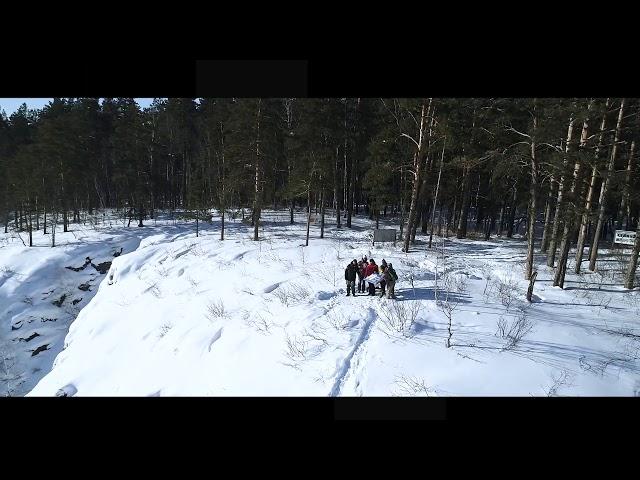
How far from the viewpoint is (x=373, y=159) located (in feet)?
69.3

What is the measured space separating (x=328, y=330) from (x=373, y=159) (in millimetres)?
15672

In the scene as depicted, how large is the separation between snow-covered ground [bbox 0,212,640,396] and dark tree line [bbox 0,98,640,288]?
2677 millimetres

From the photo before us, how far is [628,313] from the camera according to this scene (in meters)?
9.35

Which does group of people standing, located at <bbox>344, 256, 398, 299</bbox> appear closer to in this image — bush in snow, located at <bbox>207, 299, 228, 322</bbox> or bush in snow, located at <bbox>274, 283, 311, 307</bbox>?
bush in snow, located at <bbox>274, 283, 311, 307</bbox>

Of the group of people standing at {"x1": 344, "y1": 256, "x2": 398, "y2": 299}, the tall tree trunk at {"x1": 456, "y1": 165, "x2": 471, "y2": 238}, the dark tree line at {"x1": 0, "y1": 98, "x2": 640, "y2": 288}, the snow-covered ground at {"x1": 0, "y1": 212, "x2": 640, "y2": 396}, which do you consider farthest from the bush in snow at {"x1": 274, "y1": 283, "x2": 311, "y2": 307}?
the tall tree trunk at {"x1": 456, "y1": 165, "x2": 471, "y2": 238}

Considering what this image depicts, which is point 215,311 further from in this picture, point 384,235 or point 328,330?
point 384,235

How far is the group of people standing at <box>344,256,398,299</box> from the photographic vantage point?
928 centimetres

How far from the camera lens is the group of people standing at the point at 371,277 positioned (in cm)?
928

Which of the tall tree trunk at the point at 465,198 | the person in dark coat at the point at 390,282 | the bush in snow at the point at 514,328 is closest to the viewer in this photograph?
the bush in snow at the point at 514,328

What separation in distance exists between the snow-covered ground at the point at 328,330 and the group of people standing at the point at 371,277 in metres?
0.39

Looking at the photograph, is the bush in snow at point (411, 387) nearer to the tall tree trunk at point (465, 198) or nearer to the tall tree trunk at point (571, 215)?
the tall tree trunk at point (571, 215)

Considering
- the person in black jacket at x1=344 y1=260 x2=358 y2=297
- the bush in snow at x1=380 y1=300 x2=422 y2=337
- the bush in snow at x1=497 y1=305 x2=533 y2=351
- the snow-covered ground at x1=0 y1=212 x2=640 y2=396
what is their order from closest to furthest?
1. the snow-covered ground at x1=0 y1=212 x2=640 y2=396
2. the bush in snow at x1=497 y1=305 x2=533 y2=351
3. the bush in snow at x1=380 y1=300 x2=422 y2=337
4. the person in black jacket at x1=344 y1=260 x2=358 y2=297

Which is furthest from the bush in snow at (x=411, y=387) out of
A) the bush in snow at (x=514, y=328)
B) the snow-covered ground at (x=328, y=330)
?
the bush in snow at (x=514, y=328)
